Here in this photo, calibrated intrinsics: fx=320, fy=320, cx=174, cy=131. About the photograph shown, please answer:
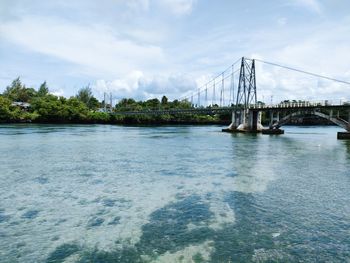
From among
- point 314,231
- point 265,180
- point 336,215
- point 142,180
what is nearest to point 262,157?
point 265,180

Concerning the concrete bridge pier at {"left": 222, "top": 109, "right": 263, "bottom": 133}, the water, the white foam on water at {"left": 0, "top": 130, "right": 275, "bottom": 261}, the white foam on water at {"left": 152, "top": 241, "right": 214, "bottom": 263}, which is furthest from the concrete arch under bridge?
the white foam on water at {"left": 152, "top": 241, "right": 214, "bottom": 263}

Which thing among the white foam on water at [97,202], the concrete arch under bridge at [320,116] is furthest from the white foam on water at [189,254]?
the concrete arch under bridge at [320,116]

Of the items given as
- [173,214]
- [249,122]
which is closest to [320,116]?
[249,122]

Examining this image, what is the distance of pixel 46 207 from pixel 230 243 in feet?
35.0

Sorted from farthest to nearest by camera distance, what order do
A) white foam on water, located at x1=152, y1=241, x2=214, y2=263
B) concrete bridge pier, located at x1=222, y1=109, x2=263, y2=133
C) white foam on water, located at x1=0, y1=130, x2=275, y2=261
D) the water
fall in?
1. concrete bridge pier, located at x1=222, y1=109, x2=263, y2=133
2. white foam on water, located at x1=0, y1=130, x2=275, y2=261
3. the water
4. white foam on water, located at x1=152, y1=241, x2=214, y2=263

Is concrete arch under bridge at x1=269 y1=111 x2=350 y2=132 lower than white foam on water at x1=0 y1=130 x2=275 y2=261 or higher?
higher

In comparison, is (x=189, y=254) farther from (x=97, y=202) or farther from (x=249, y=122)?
(x=249, y=122)

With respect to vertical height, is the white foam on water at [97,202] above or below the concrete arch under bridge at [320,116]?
below

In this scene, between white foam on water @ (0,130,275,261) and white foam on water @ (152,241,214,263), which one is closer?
white foam on water @ (152,241,214,263)

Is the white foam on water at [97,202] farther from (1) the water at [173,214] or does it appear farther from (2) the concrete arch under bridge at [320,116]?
(2) the concrete arch under bridge at [320,116]

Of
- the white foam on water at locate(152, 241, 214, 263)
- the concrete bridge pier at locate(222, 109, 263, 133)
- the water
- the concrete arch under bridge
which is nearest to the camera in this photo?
the white foam on water at locate(152, 241, 214, 263)

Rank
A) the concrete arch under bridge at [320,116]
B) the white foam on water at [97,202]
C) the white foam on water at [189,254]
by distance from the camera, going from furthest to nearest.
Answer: the concrete arch under bridge at [320,116] < the white foam on water at [97,202] < the white foam on water at [189,254]

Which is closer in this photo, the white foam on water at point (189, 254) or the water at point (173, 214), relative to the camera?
the white foam on water at point (189, 254)

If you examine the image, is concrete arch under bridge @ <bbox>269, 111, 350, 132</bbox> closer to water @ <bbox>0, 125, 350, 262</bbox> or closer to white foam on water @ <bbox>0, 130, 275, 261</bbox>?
water @ <bbox>0, 125, 350, 262</bbox>
